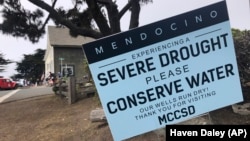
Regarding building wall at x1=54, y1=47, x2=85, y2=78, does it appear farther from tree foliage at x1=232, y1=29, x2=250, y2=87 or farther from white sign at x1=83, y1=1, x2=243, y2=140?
white sign at x1=83, y1=1, x2=243, y2=140

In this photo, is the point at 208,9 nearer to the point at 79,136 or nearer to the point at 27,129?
the point at 79,136

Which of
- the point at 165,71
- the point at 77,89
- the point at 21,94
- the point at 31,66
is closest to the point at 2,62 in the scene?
the point at 31,66

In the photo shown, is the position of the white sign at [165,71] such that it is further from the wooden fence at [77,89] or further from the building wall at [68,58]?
the building wall at [68,58]

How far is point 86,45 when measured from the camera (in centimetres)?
223

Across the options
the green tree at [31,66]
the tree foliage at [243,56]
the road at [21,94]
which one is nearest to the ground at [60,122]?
the tree foliage at [243,56]

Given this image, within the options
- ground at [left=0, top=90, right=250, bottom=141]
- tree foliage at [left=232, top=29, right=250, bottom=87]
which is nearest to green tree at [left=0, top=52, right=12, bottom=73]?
ground at [left=0, top=90, right=250, bottom=141]

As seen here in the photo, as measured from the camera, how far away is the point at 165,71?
2.31 m

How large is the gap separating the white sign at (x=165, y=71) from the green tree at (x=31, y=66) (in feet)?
153

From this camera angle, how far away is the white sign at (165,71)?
2.24 meters

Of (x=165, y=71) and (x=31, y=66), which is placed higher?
(x=31, y=66)

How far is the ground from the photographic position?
6.33 m

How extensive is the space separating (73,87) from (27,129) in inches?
108

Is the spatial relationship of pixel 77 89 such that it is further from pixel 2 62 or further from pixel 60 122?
pixel 2 62

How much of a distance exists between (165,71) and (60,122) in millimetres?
6679
